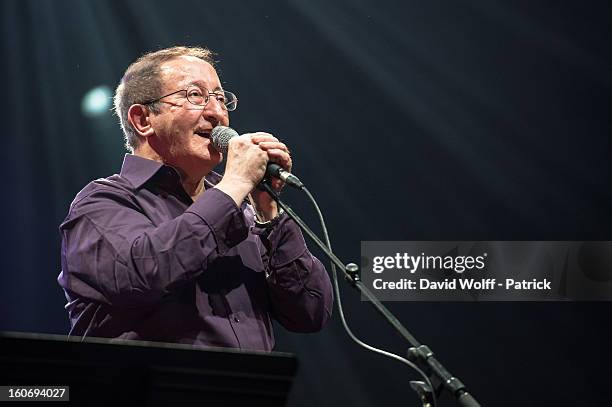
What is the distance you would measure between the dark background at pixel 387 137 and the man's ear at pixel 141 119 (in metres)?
1.27

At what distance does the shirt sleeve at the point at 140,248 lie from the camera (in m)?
1.87

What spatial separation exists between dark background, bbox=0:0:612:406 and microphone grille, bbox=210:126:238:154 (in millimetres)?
1384

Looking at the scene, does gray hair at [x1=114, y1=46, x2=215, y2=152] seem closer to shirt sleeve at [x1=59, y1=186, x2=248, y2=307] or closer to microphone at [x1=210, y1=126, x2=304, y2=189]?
microphone at [x1=210, y1=126, x2=304, y2=189]

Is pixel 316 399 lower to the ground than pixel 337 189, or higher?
lower

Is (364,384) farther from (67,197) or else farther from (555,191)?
(67,197)

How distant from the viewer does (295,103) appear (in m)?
3.63

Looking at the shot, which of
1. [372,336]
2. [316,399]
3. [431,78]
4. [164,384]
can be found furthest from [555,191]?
[164,384]

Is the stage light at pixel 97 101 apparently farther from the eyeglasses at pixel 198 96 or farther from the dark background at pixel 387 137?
the eyeglasses at pixel 198 96

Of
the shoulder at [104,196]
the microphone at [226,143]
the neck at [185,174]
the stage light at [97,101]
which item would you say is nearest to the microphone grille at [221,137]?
the microphone at [226,143]

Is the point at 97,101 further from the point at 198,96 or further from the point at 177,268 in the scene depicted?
the point at 177,268

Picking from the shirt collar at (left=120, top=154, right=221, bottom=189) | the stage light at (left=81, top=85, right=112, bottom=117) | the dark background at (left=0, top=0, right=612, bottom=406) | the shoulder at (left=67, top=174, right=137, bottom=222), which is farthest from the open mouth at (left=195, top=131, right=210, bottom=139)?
the stage light at (left=81, top=85, right=112, bottom=117)

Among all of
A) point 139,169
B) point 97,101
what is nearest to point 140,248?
point 139,169

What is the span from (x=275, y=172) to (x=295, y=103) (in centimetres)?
171

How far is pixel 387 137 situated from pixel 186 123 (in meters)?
1.60
